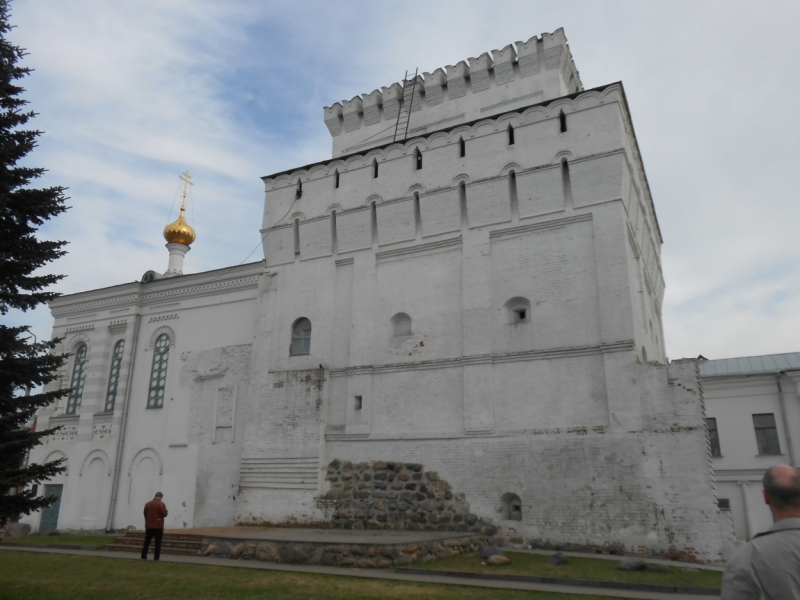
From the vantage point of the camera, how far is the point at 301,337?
1750 centimetres

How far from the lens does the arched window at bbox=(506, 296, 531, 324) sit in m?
14.8

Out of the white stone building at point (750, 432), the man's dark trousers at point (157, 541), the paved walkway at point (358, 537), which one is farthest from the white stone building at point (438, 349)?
the man's dark trousers at point (157, 541)

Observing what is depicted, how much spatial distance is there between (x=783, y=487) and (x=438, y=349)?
12637 mm

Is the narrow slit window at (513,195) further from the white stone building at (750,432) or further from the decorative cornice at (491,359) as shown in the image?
the white stone building at (750,432)

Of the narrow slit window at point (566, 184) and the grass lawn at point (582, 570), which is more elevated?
the narrow slit window at point (566, 184)

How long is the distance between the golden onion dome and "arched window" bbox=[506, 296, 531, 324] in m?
14.6

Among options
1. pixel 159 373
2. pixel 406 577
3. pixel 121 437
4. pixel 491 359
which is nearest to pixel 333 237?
pixel 491 359

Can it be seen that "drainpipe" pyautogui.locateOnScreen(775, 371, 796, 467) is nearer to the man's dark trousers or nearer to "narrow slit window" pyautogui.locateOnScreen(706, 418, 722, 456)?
"narrow slit window" pyautogui.locateOnScreen(706, 418, 722, 456)

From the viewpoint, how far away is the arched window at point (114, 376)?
20.3 metres

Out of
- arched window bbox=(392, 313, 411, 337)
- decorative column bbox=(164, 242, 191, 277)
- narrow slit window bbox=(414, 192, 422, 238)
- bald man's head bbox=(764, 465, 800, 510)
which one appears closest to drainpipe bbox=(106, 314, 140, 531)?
decorative column bbox=(164, 242, 191, 277)

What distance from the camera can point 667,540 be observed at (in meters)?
11.8

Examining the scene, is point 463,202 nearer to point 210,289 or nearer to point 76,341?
point 210,289

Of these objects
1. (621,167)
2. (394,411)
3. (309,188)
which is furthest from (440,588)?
(309,188)

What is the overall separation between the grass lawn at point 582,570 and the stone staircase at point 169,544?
5.00 metres
